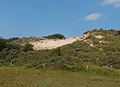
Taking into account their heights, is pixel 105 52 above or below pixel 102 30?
below

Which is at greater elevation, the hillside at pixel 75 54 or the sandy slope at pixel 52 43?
the sandy slope at pixel 52 43

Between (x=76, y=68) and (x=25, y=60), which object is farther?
(x=25, y=60)

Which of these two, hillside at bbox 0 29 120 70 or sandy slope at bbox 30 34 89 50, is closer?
hillside at bbox 0 29 120 70

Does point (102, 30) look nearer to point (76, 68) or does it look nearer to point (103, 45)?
point (103, 45)

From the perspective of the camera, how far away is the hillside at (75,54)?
27.1 m

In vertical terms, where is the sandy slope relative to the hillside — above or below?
above

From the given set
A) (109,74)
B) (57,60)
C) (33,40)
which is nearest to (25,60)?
(57,60)

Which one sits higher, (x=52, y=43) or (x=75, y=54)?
(x=52, y=43)

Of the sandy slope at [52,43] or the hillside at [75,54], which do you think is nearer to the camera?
the hillside at [75,54]

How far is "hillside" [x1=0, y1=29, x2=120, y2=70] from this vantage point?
27.1 metres

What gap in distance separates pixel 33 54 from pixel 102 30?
12.8m

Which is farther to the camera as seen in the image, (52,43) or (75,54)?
(52,43)

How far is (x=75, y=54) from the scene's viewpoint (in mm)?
32156

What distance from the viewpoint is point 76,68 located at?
988 inches
